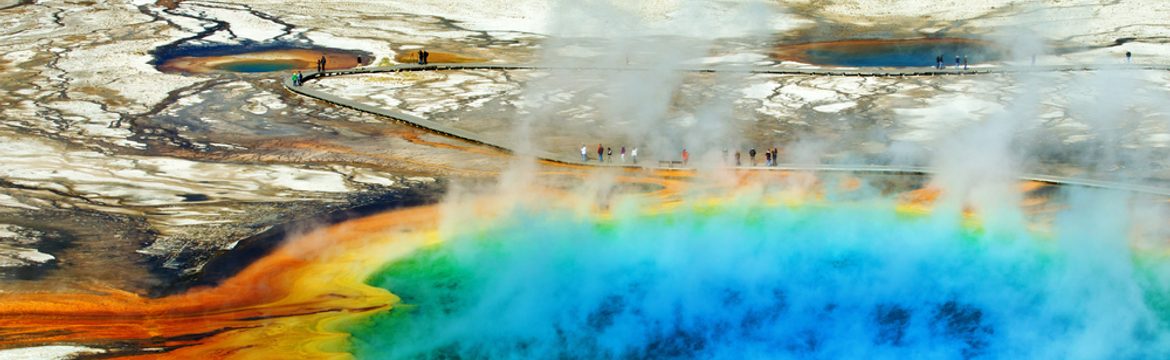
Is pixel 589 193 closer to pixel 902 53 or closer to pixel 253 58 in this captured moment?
pixel 902 53

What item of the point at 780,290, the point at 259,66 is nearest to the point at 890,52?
the point at 259,66

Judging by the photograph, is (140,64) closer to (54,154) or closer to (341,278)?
(54,154)

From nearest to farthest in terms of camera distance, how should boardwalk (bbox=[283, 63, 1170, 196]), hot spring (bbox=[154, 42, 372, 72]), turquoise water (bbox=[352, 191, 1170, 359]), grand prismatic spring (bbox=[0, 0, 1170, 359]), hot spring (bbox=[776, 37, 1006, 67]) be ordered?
turquoise water (bbox=[352, 191, 1170, 359]) < grand prismatic spring (bbox=[0, 0, 1170, 359]) < boardwalk (bbox=[283, 63, 1170, 196]) < hot spring (bbox=[776, 37, 1006, 67]) < hot spring (bbox=[154, 42, 372, 72])

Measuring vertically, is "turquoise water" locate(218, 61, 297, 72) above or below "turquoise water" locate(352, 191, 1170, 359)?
above

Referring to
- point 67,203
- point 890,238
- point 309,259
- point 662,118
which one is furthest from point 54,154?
point 890,238

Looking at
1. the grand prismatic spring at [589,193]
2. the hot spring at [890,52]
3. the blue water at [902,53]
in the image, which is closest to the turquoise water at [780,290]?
the grand prismatic spring at [589,193]

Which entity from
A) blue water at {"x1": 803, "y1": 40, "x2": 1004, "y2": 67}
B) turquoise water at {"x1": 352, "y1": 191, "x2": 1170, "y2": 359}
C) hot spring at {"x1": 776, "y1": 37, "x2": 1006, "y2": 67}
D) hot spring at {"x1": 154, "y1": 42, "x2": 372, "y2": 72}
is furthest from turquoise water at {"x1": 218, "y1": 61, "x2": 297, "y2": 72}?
turquoise water at {"x1": 352, "y1": 191, "x2": 1170, "y2": 359}

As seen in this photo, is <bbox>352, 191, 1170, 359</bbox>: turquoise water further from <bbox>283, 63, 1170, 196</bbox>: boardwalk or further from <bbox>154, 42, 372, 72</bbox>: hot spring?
<bbox>154, 42, 372, 72</bbox>: hot spring
